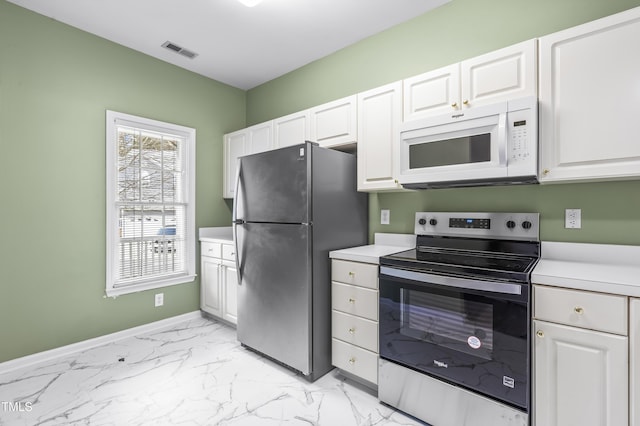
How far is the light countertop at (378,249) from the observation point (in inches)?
81.8

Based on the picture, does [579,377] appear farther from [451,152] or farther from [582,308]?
[451,152]

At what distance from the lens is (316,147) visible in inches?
88.1

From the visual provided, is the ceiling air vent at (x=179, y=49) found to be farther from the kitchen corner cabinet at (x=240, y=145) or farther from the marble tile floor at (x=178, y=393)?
the marble tile floor at (x=178, y=393)

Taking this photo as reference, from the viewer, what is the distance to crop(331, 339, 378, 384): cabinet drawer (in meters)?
2.02

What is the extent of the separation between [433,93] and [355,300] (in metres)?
1.51

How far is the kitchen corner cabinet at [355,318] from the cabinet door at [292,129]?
1297 mm

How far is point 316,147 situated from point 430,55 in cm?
119

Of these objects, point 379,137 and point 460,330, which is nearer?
point 460,330

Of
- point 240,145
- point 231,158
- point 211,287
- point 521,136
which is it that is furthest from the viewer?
point 231,158

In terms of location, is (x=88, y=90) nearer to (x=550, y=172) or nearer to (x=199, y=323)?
(x=199, y=323)

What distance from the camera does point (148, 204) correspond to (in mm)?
3154

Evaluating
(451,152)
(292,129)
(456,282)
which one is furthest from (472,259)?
(292,129)

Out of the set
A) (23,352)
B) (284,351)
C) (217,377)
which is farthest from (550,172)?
(23,352)

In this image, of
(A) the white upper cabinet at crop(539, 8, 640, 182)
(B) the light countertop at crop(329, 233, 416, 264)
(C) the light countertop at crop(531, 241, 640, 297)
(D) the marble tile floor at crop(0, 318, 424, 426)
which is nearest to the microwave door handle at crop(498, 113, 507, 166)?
(A) the white upper cabinet at crop(539, 8, 640, 182)
